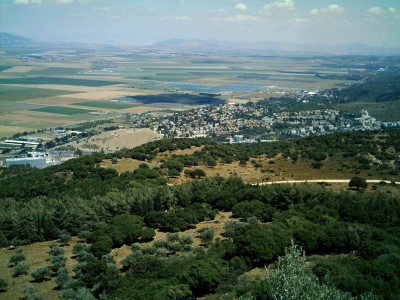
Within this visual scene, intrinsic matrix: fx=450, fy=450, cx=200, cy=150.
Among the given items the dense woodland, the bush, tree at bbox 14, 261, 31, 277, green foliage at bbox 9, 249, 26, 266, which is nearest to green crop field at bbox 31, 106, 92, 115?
the dense woodland

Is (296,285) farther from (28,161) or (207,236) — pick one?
(28,161)

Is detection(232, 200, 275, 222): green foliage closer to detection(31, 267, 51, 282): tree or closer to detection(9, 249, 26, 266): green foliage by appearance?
detection(31, 267, 51, 282): tree

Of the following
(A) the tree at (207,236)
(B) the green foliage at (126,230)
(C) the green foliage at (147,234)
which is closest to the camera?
(A) the tree at (207,236)

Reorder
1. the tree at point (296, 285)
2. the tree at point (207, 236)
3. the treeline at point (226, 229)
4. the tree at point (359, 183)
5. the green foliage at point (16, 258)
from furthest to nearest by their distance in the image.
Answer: the tree at point (359, 183) → the tree at point (207, 236) → the green foliage at point (16, 258) → the treeline at point (226, 229) → the tree at point (296, 285)

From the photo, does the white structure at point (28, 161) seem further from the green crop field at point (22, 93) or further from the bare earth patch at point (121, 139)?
the green crop field at point (22, 93)

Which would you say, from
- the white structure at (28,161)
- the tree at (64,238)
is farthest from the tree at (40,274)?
the white structure at (28,161)

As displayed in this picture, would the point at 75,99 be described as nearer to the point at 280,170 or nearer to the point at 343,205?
the point at 280,170
